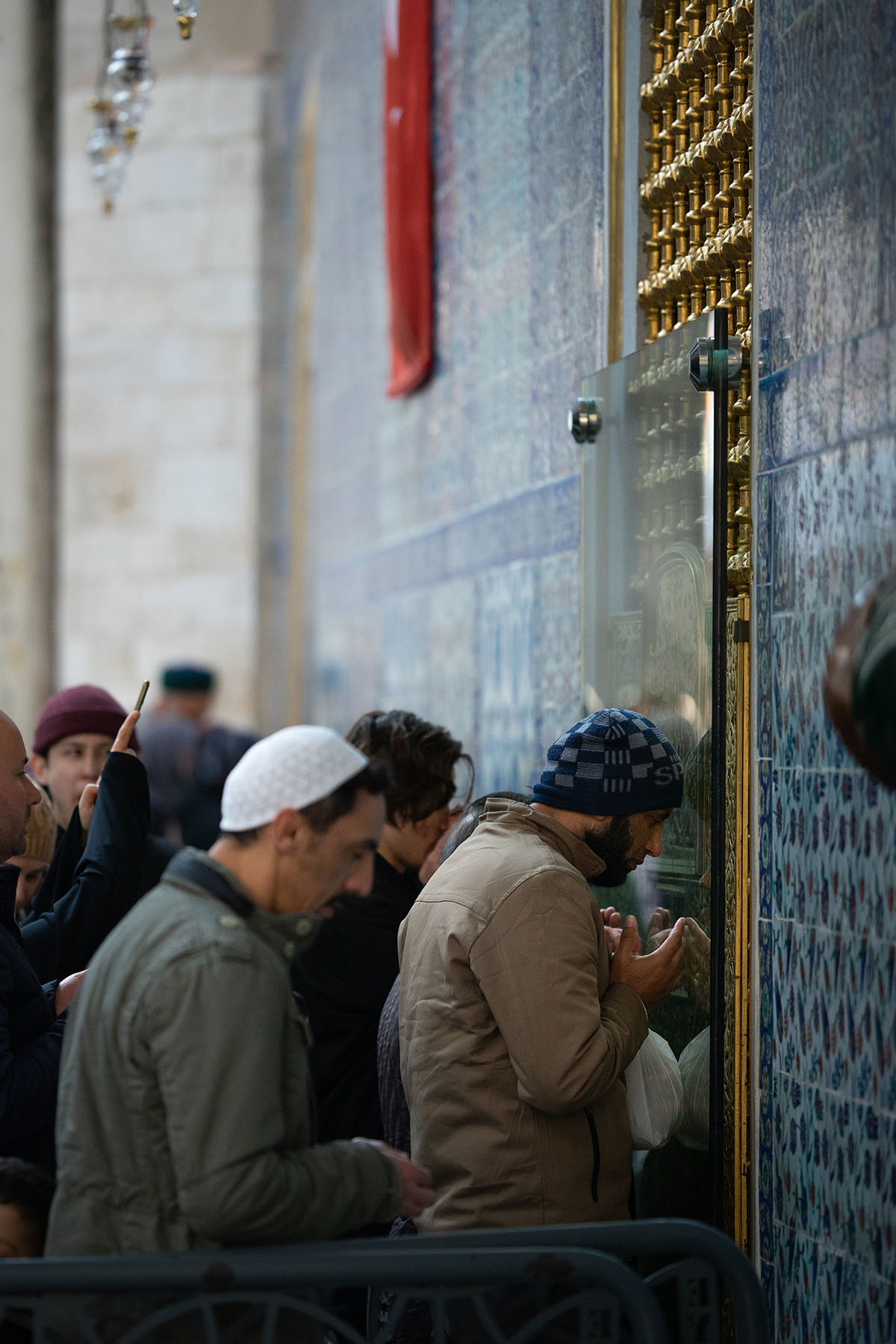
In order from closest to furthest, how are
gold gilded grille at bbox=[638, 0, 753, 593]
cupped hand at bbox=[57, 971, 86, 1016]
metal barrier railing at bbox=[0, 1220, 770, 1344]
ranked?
1. metal barrier railing at bbox=[0, 1220, 770, 1344]
2. cupped hand at bbox=[57, 971, 86, 1016]
3. gold gilded grille at bbox=[638, 0, 753, 593]

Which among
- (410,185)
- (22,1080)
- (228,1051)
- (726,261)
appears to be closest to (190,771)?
(410,185)

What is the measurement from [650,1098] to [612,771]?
67 centimetres

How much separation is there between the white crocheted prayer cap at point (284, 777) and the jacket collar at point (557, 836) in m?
0.70

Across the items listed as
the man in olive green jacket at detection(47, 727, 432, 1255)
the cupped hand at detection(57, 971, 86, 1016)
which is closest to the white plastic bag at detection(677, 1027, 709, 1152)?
the man in olive green jacket at detection(47, 727, 432, 1255)

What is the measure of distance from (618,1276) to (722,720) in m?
1.37

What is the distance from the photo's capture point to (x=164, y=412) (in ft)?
45.9

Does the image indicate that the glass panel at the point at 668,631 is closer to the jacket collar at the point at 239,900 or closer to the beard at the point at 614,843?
the beard at the point at 614,843

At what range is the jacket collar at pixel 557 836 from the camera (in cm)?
312

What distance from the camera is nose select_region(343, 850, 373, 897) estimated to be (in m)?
2.54

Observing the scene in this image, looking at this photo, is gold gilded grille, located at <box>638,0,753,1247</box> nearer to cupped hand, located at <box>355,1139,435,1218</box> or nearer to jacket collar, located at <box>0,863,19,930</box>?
cupped hand, located at <box>355,1139,435,1218</box>

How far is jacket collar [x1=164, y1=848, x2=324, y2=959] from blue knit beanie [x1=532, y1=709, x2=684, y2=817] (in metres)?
0.83

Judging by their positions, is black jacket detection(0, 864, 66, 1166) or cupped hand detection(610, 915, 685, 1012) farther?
cupped hand detection(610, 915, 685, 1012)

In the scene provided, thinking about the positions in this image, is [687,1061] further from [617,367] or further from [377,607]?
[377,607]

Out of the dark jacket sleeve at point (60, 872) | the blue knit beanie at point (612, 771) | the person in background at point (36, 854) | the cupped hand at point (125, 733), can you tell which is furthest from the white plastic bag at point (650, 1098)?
the person in background at point (36, 854)
